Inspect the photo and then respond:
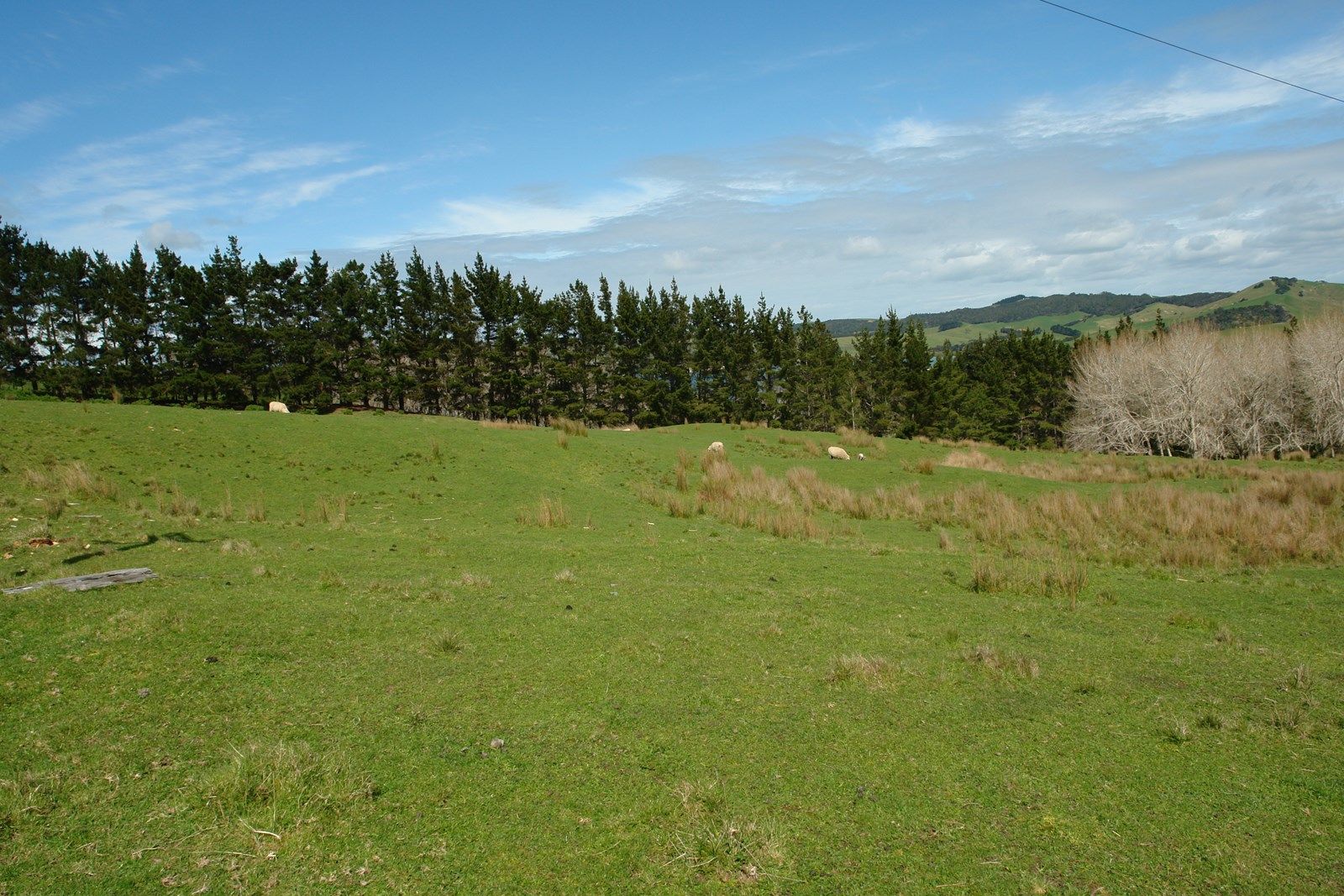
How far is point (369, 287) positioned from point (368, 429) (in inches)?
1220

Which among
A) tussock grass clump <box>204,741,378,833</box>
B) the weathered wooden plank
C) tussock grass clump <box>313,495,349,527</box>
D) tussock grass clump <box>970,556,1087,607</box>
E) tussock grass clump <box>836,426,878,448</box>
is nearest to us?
tussock grass clump <box>204,741,378,833</box>

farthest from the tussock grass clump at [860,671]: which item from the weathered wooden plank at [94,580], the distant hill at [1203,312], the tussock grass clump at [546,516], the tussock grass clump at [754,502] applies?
the distant hill at [1203,312]

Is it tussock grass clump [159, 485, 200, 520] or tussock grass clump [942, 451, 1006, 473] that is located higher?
tussock grass clump [159, 485, 200, 520]

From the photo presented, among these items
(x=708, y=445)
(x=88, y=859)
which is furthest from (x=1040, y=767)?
(x=708, y=445)

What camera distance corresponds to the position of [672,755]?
4980mm

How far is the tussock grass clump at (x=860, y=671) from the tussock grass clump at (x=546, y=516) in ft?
31.5

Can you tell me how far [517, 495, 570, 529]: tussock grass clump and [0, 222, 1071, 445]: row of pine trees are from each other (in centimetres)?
3509

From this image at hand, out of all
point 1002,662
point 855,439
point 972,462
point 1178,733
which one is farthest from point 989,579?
point 855,439

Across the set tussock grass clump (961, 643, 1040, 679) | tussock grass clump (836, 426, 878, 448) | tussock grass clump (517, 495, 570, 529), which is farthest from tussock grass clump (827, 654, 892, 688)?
tussock grass clump (836, 426, 878, 448)

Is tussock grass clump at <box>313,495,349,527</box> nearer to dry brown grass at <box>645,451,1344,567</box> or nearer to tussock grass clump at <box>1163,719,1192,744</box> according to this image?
dry brown grass at <box>645,451,1344,567</box>

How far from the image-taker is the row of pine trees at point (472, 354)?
44406 millimetres

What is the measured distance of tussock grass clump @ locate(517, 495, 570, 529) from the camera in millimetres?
15531

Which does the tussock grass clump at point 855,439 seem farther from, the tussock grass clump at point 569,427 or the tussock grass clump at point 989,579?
the tussock grass clump at point 989,579

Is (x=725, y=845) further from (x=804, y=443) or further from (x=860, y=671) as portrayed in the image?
(x=804, y=443)
